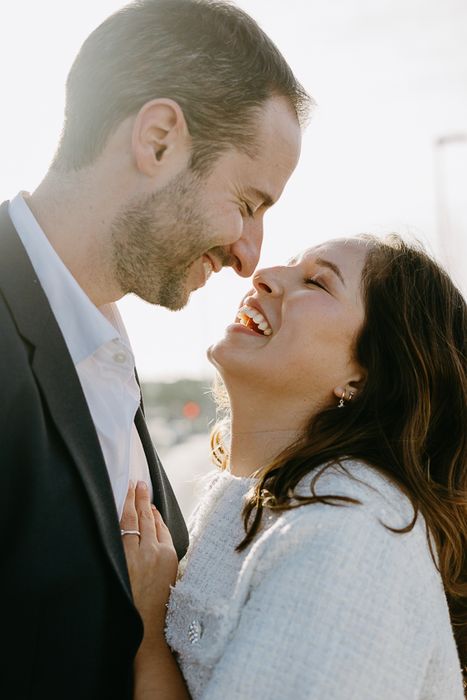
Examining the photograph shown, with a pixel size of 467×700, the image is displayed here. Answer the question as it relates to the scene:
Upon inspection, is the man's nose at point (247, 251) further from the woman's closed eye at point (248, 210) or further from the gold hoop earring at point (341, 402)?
the gold hoop earring at point (341, 402)

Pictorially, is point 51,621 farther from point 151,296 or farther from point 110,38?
point 110,38

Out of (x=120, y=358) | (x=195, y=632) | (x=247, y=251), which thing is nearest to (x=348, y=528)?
(x=195, y=632)

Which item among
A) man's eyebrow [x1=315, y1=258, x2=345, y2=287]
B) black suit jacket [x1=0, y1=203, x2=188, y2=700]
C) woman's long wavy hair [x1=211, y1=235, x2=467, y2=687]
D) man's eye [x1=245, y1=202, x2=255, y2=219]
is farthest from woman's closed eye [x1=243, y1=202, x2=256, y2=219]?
black suit jacket [x1=0, y1=203, x2=188, y2=700]

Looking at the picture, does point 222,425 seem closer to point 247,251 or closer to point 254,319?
point 254,319

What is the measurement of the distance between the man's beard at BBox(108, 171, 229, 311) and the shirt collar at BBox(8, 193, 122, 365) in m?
0.24

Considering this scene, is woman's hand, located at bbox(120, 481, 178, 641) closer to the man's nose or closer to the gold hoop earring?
the gold hoop earring

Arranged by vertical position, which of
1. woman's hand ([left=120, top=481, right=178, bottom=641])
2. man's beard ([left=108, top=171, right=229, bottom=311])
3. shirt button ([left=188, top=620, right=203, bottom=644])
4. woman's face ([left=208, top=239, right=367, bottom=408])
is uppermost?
man's beard ([left=108, top=171, right=229, bottom=311])

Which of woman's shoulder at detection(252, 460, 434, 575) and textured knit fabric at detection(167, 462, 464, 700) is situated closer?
textured knit fabric at detection(167, 462, 464, 700)

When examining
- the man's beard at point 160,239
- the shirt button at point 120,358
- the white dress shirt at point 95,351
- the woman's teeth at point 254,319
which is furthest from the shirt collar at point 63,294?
the woman's teeth at point 254,319

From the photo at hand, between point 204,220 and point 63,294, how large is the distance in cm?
61

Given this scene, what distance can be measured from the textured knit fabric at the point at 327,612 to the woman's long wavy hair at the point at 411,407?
7.4 inches

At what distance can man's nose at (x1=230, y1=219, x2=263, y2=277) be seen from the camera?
2.94m

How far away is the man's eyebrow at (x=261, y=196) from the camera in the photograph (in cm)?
284

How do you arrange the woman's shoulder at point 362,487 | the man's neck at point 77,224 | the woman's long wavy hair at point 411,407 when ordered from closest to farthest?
the woman's shoulder at point 362,487, the man's neck at point 77,224, the woman's long wavy hair at point 411,407
